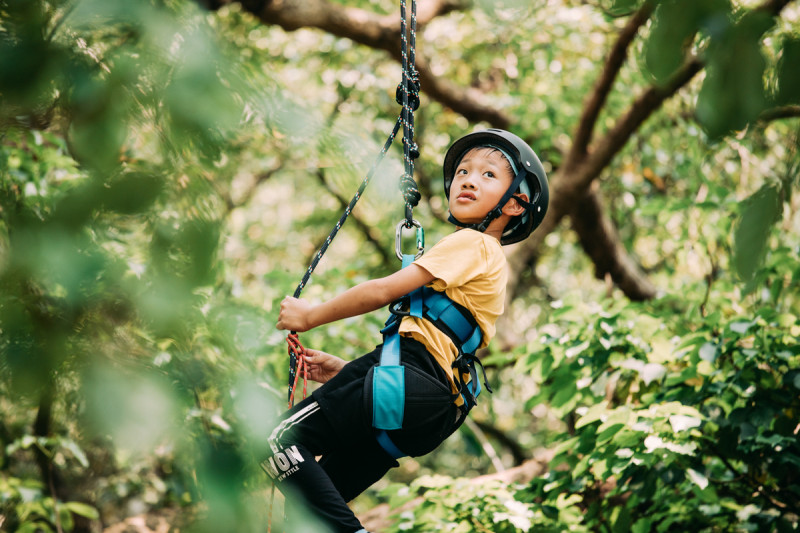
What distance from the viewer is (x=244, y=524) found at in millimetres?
693

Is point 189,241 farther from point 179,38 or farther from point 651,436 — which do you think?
point 651,436

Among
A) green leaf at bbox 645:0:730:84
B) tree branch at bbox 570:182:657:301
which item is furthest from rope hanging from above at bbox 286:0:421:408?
tree branch at bbox 570:182:657:301

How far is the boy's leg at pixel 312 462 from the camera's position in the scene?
1.77 meters

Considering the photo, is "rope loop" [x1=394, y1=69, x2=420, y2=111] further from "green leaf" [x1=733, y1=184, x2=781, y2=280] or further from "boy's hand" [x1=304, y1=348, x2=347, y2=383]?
"green leaf" [x1=733, y1=184, x2=781, y2=280]

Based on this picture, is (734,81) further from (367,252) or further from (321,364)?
(367,252)

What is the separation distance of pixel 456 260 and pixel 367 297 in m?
0.24

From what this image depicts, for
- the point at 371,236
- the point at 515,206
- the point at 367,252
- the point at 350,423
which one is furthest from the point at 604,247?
the point at 350,423

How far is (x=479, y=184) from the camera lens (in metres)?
2.07

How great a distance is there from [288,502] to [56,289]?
328 millimetres

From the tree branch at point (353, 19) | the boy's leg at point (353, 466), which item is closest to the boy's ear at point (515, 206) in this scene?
the boy's leg at point (353, 466)

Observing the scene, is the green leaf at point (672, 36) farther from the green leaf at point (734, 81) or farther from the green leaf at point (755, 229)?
the green leaf at point (755, 229)

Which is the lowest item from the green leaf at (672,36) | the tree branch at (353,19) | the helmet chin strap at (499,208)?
the helmet chin strap at (499,208)

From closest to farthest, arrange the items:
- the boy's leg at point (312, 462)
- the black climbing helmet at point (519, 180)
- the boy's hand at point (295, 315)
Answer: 1. the boy's leg at point (312, 462)
2. the boy's hand at point (295, 315)
3. the black climbing helmet at point (519, 180)

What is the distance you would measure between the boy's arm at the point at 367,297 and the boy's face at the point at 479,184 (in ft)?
0.98
